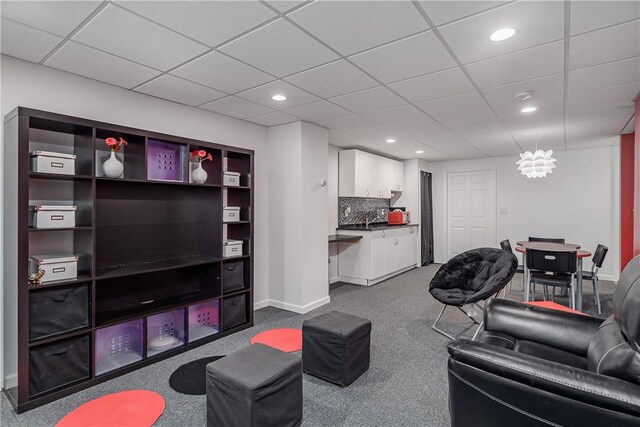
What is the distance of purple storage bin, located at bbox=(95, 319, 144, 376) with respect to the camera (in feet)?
8.62

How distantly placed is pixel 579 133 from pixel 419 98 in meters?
3.24

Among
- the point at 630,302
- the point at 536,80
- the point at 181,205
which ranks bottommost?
the point at 630,302

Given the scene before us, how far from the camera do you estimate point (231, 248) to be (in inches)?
139

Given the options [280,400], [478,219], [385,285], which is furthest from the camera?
[478,219]

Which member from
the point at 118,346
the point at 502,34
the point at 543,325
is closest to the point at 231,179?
the point at 118,346

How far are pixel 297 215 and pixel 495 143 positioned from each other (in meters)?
3.77

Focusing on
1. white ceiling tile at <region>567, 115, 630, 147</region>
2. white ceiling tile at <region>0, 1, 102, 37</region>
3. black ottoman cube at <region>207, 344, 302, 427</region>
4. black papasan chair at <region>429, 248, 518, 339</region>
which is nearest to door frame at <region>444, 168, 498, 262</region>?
white ceiling tile at <region>567, 115, 630, 147</region>

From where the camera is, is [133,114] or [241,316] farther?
[241,316]

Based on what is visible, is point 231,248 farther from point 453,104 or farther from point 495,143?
point 495,143

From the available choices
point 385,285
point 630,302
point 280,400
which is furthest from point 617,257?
point 280,400

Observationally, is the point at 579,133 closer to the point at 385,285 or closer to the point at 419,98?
the point at 419,98

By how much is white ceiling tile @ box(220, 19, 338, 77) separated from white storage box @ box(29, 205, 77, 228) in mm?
1630

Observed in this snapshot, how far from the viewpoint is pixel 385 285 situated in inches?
223

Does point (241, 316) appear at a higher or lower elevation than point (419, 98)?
lower
